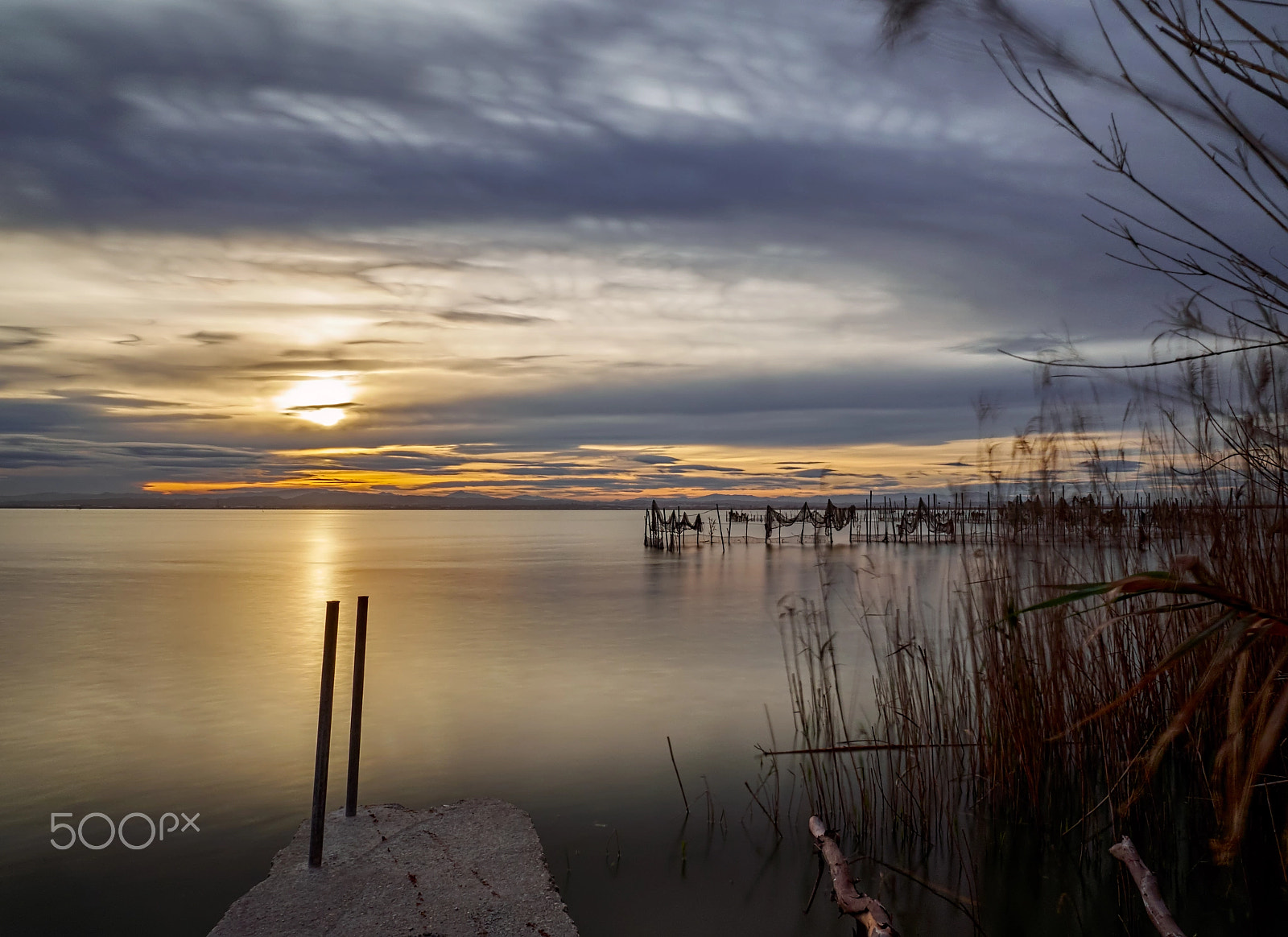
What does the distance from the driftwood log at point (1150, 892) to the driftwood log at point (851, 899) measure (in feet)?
2.64

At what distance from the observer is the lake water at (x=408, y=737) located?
4324 millimetres

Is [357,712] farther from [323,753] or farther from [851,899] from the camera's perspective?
[851,899]

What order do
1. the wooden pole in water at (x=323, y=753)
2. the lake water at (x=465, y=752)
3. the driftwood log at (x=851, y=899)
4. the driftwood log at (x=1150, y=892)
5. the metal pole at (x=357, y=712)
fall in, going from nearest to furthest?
the driftwood log at (x=1150, y=892)
the driftwood log at (x=851, y=899)
the wooden pole in water at (x=323, y=753)
the lake water at (x=465, y=752)
the metal pole at (x=357, y=712)

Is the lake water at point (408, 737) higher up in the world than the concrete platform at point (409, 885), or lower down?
lower down

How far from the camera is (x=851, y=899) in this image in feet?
11.0

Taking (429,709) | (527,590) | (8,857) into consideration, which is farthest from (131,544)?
(8,857)

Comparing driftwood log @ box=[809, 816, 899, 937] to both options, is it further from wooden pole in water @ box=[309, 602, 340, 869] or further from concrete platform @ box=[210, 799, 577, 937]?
wooden pole in water @ box=[309, 602, 340, 869]

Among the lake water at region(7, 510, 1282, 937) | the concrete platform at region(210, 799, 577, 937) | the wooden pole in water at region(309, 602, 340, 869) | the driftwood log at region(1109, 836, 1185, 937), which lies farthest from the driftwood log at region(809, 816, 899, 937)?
the wooden pole in water at region(309, 602, 340, 869)

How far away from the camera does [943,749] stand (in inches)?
187

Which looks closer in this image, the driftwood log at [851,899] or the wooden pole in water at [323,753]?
the driftwood log at [851,899]

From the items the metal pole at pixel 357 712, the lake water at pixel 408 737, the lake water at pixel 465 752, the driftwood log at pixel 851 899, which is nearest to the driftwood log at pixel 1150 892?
the driftwood log at pixel 851 899

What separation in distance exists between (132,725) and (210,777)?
2.06 m

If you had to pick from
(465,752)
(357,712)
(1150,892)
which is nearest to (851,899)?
(1150,892)

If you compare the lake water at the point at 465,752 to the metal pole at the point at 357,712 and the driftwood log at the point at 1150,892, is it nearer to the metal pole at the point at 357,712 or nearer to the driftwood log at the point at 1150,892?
the metal pole at the point at 357,712
